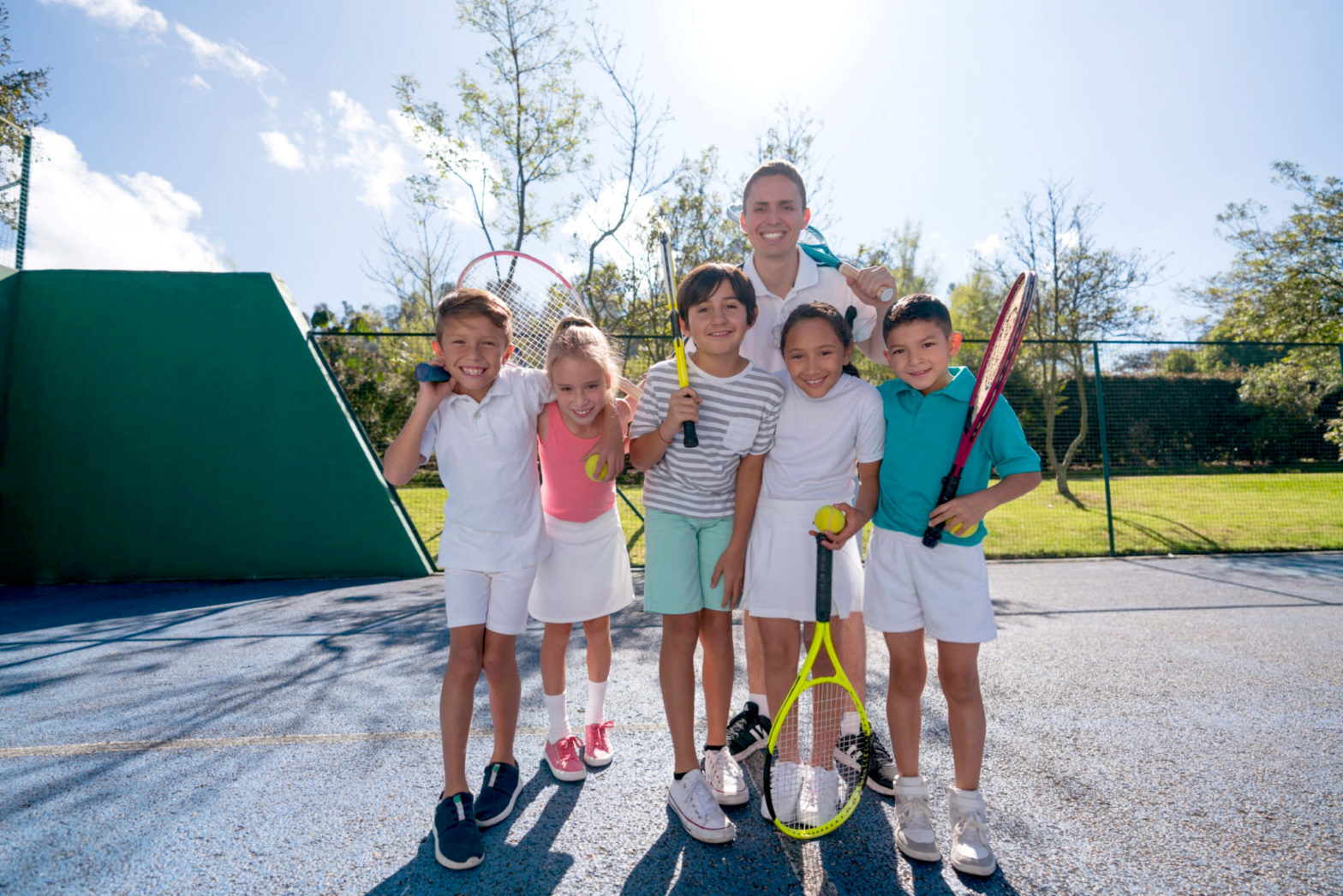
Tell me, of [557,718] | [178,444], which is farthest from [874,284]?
[178,444]

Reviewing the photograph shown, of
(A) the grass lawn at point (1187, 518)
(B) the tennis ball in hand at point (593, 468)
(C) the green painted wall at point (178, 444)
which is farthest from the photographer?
(A) the grass lawn at point (1187, 518)

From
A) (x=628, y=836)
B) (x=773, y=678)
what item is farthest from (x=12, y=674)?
(x=773, y=678)

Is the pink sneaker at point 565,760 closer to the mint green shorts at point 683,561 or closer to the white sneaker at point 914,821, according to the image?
the mint green shorts at point 683,561

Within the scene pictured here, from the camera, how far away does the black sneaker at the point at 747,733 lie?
9.12 feet

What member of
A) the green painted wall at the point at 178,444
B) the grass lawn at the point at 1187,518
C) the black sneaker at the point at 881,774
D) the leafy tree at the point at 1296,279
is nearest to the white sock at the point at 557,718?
the black sneaker at the point at 881,774

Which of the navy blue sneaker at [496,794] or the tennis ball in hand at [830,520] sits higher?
the tennis ball in hand at [830,520]

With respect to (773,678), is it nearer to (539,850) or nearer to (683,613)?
(683,613)

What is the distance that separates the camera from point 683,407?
7.17 feet

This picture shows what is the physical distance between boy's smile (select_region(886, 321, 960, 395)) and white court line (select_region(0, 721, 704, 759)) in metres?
2.26

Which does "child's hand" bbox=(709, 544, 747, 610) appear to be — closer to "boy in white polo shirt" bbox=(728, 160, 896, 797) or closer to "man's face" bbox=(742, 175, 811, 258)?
"boy in white polo shirt" bbox=(728, 160, 896, 797)

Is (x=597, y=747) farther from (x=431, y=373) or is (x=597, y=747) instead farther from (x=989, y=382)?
(x=989, y=382)

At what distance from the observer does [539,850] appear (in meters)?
2.14

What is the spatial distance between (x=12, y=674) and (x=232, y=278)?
4274 mm

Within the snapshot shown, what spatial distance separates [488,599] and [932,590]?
4.91 ft
